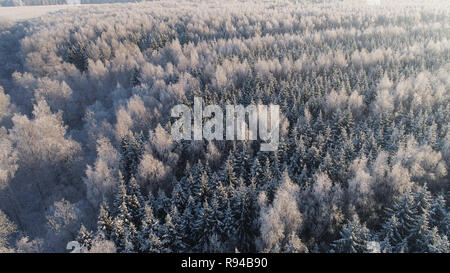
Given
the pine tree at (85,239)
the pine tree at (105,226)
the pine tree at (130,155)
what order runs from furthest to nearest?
the pine tree at (130,155) → the pine tree at (105,226) → the pine tree at (85,239)

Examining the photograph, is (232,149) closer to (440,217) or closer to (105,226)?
(105,226)

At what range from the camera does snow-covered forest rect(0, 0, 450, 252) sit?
97.4 ft

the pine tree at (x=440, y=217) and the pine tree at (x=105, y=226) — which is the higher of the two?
the pine tree at (x=440, y=217)

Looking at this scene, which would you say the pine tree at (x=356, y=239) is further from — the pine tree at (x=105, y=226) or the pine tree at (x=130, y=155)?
the pine tree at (x=130, y=155)

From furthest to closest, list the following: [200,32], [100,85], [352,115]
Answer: [200,32] < [100,85] < [352,115]

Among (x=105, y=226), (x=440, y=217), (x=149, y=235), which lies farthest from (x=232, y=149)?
(x=440, y=217)

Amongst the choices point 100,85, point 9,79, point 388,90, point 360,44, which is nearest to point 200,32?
point 100,85

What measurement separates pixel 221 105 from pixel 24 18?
118m

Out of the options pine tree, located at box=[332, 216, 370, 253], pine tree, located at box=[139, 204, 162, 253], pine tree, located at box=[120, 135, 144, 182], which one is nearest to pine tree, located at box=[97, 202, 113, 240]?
pine tree, located at box=[139, 204, 162, 253]

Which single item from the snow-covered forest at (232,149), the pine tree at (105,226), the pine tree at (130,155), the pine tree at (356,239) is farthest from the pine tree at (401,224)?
the pine tree at (130,155)

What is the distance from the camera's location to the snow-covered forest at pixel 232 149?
29688mm

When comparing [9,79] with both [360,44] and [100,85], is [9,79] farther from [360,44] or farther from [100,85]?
[360,44]

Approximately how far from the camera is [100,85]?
245 feet
